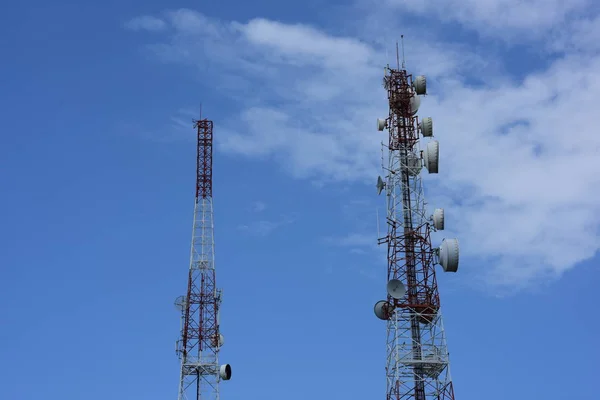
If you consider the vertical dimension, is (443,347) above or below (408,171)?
below

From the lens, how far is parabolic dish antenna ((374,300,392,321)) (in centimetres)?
9175

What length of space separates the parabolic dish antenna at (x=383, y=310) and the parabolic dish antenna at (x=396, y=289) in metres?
1.90

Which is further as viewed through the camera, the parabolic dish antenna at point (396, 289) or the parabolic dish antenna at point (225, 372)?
the parabolic dish antenna at point (225, 372)

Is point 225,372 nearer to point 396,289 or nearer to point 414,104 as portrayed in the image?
point 396,289

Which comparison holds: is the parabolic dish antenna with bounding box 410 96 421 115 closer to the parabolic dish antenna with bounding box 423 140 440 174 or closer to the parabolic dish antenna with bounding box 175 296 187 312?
the parabolic dish antenna with bounding box 423 140 440 174

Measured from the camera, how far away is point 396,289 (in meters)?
90.1

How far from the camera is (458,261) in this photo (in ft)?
298

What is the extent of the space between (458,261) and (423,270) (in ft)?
12.6

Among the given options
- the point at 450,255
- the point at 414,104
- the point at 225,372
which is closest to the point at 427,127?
the point at 414,104

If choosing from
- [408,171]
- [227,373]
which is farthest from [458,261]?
[227,373]

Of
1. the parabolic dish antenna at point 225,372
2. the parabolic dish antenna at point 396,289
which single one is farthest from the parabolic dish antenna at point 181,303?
the parabolic dish antenna at point 396,289

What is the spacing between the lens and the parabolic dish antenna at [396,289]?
89875 mm

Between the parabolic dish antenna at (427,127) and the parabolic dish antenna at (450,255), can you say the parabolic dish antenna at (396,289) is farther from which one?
the parabolic dish antenna at (427,127)

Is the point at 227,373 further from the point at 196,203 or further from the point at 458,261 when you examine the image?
the point at 458,261
